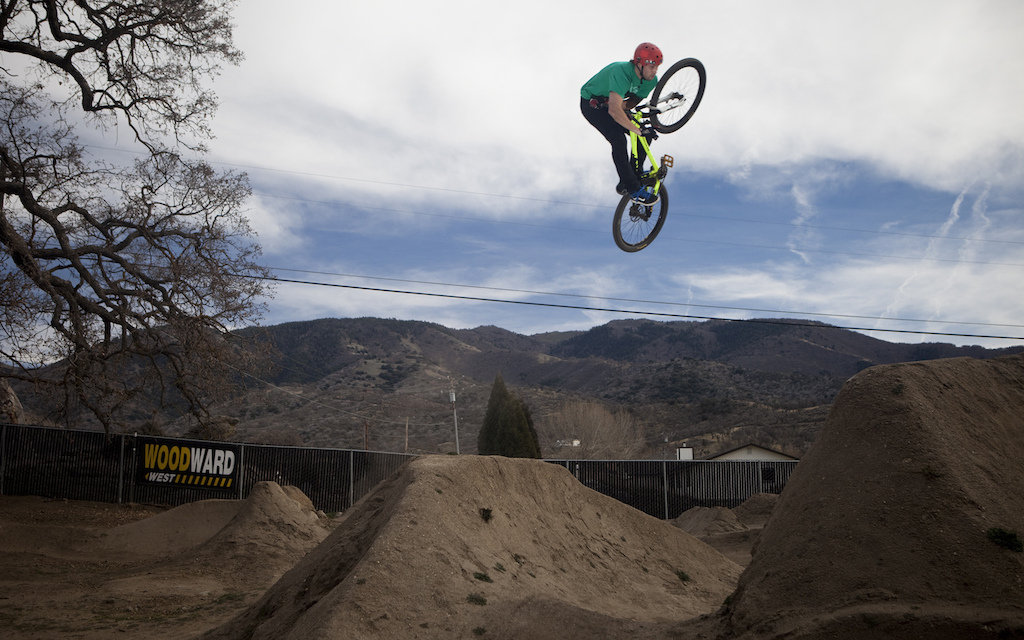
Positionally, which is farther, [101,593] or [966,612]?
[101,593]

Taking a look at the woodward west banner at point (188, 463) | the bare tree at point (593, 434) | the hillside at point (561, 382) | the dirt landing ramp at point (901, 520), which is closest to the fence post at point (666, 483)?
the hillside at point (561, 382)

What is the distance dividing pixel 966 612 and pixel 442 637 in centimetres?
428

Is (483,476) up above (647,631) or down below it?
above

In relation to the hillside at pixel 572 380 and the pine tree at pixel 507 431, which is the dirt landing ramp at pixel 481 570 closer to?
the hillside at pixel 572 380

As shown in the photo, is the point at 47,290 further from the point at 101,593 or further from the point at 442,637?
the point at 442,637

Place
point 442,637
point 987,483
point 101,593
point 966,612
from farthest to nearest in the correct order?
point 101,593 → point 442,637 → point 987,483 → point 966,612

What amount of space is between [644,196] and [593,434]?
44.7 meters

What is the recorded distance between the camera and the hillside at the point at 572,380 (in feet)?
196

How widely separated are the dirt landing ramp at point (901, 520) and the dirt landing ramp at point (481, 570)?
196 cm

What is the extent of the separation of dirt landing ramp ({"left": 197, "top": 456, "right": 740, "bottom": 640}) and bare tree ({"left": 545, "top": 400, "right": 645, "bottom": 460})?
135 ft

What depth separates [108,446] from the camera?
2077cm

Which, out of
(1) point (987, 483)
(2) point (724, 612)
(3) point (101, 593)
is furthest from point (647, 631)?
(3) point (101, 593)

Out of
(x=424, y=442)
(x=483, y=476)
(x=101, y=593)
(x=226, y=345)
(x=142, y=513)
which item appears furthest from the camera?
(x=424, y=442)

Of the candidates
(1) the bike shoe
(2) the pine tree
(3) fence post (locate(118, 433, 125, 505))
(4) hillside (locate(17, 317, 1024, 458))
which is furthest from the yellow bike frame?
(2) the pine tree
